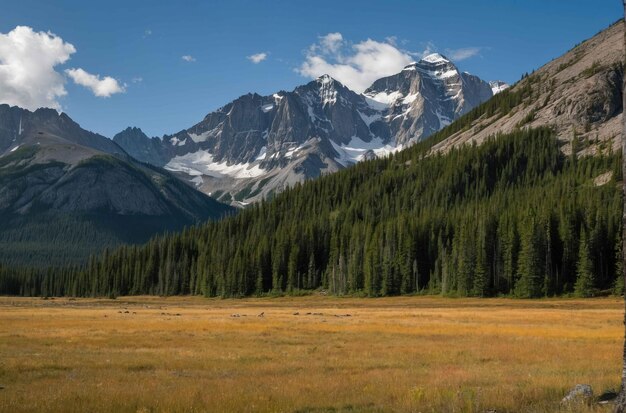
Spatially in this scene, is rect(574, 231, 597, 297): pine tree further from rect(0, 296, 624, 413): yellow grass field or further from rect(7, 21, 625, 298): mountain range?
rect(0, 296, 624, 413): yellow grass field

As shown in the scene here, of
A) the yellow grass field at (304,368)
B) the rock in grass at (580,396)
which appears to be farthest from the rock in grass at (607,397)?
the yellow grass field at (304,368)

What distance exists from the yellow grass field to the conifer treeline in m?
68.9

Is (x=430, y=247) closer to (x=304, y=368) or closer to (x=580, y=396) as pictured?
(x=304, y=368)

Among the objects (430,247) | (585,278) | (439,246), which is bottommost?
(585,278)

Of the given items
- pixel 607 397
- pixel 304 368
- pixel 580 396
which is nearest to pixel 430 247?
pixel 304 368

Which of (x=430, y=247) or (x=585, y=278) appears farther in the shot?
(x=430, y=247)

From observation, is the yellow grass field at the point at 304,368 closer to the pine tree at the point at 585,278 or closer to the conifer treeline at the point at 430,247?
the pine tree at the point at 585,278

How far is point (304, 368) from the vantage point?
25969 mm

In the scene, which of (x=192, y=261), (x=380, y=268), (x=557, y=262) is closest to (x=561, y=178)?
(x=557, y=262)

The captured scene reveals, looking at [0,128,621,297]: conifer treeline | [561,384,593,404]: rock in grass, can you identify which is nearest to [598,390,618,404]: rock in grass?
[561,384,593,404]: rock in grass

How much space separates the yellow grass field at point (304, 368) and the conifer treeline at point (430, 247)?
68.9m

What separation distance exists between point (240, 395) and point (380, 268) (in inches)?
4613

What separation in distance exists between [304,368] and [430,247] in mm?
115207

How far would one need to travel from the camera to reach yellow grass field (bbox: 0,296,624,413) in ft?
56.5
